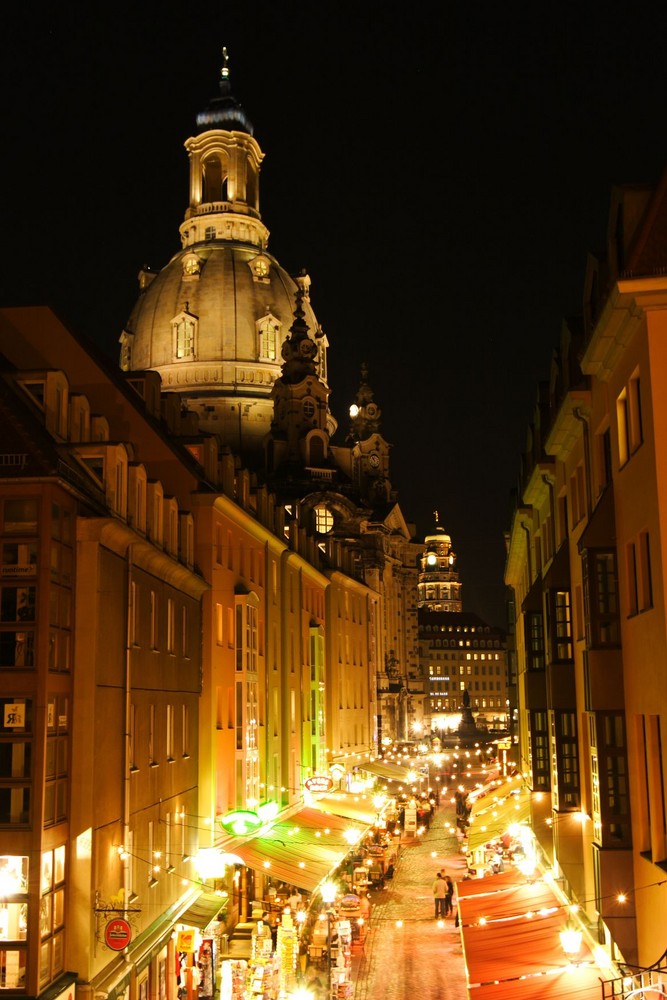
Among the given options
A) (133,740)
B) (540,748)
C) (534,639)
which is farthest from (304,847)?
(133,740)

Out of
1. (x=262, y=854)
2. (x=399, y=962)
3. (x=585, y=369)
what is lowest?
(x=399, y=962)

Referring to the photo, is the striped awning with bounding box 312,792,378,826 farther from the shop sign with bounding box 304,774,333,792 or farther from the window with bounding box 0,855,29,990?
the window with bounding box 0,855,29,990

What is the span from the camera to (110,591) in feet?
77.3

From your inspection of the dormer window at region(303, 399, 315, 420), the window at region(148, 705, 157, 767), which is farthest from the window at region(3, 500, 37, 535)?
the dormer window at region(303, 399, 315, 420)

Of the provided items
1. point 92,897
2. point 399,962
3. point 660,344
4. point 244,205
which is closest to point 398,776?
point 399,962

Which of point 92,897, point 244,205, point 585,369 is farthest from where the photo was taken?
point 244,205

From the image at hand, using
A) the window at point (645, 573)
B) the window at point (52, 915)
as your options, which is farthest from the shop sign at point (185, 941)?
the window at point (645, 573)

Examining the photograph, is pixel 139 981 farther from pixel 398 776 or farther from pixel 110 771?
pixel 398 776

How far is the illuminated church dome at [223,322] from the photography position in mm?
109750

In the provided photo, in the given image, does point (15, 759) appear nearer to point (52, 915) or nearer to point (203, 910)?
point (52, 915)

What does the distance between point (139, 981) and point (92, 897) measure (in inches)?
182

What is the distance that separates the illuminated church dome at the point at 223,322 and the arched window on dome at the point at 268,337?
0.09 metres

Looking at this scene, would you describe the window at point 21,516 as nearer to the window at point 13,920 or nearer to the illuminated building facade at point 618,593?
the window at point 13,920

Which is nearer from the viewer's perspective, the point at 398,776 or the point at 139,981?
the point at 139,981
